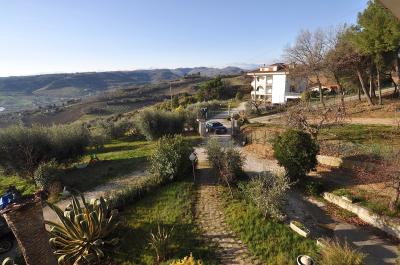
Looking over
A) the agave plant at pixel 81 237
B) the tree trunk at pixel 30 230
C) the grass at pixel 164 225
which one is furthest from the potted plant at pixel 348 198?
the tree trunk at pixel 30 230

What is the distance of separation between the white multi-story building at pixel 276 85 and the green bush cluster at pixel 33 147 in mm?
42739

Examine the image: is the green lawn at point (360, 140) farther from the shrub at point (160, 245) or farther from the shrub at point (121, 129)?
the shrub at point (121, 129)

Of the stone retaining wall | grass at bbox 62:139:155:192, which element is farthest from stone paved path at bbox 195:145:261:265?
the stone retaining wall

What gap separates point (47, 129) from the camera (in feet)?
73.5

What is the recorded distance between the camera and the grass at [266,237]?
9.88m

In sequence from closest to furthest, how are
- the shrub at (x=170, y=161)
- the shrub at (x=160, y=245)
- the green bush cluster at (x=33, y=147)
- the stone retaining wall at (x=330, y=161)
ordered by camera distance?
the shrub at (x=160, y=245) → the shrub at (x=170, y=161) → the stone retaining wall at (x=330, y=161) → the green bush cluster at (x=33, y=147)

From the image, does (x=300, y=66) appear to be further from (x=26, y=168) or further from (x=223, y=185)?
(x=26, y=168)

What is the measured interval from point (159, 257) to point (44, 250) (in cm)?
382

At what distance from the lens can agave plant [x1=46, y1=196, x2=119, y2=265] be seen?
9.49m

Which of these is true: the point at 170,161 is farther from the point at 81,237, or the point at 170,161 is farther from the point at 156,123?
the point at 156,123

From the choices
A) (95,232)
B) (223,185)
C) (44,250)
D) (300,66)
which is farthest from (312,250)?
(300,66)

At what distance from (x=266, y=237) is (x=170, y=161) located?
727 centimetres

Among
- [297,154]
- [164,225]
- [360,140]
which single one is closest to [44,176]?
[164,225]

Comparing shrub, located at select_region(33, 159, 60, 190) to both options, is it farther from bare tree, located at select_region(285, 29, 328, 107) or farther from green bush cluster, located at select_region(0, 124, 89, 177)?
bare tree, located at select_region(285, 29, 328, 107)
